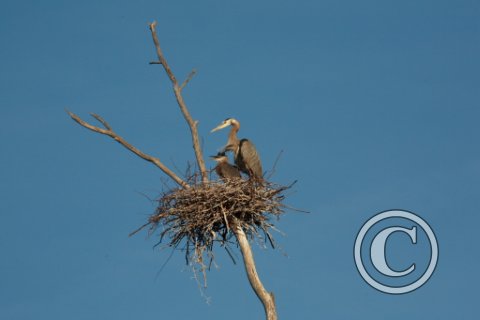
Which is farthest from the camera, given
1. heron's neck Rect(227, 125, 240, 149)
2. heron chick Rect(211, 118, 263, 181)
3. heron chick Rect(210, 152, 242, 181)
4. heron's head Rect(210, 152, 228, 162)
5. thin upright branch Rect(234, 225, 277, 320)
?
heron's neck Rect(227, 125, 240, 149)

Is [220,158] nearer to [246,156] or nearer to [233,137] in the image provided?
[246,156]

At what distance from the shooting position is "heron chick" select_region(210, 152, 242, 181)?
60.4ft

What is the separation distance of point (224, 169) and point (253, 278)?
275 cm

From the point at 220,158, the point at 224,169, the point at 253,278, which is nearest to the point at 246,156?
the point at 220,158

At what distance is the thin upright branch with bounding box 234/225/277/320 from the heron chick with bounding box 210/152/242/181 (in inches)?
65.7

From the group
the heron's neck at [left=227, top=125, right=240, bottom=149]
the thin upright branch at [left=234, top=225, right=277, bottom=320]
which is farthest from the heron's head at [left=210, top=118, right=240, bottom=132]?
the thin upright branch at [left=234, top=225, right=277, bottom=320]

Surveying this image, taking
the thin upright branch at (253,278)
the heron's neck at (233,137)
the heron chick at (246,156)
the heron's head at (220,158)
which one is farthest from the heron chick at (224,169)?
the thin upright branch at (253,278)

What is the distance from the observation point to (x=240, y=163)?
1983cm

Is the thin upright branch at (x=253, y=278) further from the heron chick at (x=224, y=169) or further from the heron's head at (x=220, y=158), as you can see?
the heron's head at (x=220, y=158)

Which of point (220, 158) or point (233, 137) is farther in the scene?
point (233, 137)

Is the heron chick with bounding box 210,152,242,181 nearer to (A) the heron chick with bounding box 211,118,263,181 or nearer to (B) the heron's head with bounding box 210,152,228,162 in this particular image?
(B) the heron's head with bounding box 210,152,228,162

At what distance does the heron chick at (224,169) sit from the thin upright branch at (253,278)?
5.48ft

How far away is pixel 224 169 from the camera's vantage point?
1858 centimetres

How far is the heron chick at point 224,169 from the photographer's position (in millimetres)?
18406
